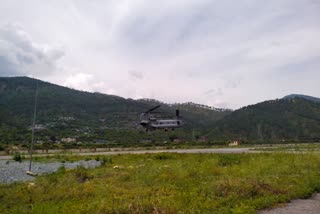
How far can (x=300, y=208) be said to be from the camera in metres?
13.5

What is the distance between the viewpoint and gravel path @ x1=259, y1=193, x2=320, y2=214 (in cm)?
1294

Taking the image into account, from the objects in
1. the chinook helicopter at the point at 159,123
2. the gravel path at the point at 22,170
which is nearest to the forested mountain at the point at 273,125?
the chinook helicopter at the point at 159,123

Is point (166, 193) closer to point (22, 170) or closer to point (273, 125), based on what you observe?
point (22, 170)

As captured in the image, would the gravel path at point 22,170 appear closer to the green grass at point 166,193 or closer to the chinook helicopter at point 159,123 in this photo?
the green grass at point 166,193

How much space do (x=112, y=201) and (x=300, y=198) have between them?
25.9 ft

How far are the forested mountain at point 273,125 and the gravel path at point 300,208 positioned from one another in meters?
133

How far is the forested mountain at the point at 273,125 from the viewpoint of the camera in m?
154

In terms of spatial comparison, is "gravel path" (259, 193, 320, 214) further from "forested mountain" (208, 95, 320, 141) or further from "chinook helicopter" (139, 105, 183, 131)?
"forested mountain" (208, 95, 320, 141)

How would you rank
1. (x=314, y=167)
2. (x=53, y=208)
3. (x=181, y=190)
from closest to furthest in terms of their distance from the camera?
(x=53, y=208)
(x=181, y=190)
(x=314, y=167)

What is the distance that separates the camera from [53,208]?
14.2 m

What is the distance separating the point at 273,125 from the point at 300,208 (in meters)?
163

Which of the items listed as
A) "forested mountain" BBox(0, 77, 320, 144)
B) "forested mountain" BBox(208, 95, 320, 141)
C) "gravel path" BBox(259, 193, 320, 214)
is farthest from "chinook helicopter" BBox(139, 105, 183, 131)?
"forested mountain" BBox(208, 95, 320, 141)

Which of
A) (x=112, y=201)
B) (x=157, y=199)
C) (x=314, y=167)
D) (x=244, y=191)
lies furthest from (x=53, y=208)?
(x=314, y=167)

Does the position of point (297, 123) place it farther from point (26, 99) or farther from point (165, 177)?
point (165, 177)
